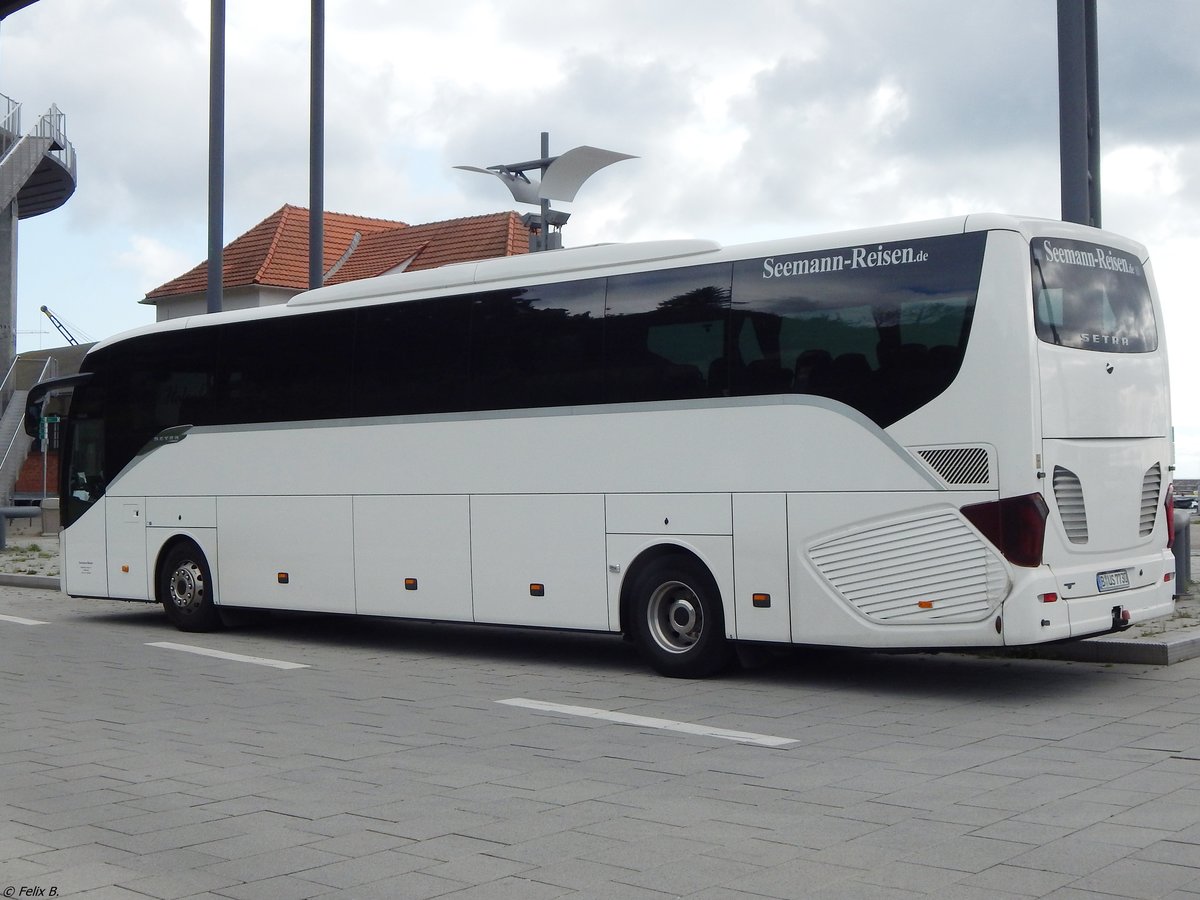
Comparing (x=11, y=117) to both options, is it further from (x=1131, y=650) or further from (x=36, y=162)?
(x=1131, y=650)

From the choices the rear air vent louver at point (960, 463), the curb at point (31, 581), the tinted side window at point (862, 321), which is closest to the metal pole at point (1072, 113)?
the tinted side window at point (862, 321)

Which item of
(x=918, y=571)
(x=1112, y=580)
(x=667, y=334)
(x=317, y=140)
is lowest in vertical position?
(x=1112, y=580)

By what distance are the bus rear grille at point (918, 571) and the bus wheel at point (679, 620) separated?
3.84ft

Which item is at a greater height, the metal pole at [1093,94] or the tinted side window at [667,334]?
the metal pole at [1093,94]

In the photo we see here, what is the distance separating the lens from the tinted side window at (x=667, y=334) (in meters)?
11.4

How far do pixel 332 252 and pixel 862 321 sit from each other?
44.1m

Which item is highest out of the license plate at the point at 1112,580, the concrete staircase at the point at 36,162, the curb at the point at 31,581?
the concrete staircase at the point at 36,162

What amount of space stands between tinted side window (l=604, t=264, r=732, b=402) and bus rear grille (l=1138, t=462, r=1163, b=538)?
10.9ft

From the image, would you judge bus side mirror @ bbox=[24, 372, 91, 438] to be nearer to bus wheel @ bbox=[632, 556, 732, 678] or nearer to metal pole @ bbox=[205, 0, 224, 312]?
metal pole @ bbox=[205, 0, 224, 312]

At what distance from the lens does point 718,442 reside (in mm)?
11344

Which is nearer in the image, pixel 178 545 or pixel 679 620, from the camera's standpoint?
pixel 679 620

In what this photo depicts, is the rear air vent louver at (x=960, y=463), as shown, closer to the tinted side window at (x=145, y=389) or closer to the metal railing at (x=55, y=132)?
the tinted side window at (x=145, y=389)

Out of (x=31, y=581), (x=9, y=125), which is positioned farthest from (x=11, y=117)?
→ (x=31, y=581)

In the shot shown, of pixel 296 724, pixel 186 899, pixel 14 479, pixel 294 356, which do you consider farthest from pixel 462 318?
pixel 14 479
